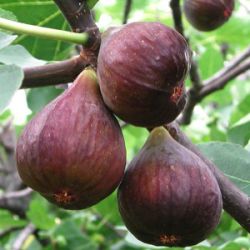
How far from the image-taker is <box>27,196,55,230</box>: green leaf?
2.30 meters

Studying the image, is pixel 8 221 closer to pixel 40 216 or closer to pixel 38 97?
pixel 40 216

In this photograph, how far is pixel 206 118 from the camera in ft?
9.29

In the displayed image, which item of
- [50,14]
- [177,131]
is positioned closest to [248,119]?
[177,131]

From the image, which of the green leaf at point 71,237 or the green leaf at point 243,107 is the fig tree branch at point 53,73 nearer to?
the green leaf at point 243,107

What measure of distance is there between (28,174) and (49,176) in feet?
0.17

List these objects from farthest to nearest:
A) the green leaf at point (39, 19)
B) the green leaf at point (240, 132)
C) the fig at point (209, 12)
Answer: the fig at point (209, 12)
the green leaf at point (240, 132)
the green leaf at point (39, 19)

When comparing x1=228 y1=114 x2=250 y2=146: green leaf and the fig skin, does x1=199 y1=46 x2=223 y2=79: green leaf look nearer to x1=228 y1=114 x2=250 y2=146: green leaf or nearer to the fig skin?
x1=228 y1=114 x2=250 y2=146: green leaf

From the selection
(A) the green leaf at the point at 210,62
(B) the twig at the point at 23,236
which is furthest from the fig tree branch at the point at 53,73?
(A) the green leaf at the point at 210,62

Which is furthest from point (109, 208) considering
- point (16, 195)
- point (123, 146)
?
point (123, 146)

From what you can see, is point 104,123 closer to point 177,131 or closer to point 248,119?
point 177,131

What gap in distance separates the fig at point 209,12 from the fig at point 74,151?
106 cm

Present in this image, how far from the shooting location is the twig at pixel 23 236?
2.22 m

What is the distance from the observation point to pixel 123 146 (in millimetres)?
1001

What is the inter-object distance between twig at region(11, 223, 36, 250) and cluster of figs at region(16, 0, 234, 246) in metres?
1.22
